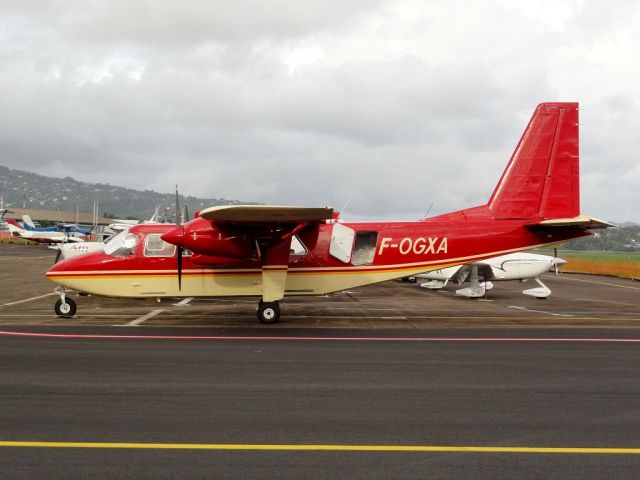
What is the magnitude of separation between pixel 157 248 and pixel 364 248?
20.5 ft

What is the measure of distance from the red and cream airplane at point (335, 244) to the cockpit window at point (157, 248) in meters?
0.03

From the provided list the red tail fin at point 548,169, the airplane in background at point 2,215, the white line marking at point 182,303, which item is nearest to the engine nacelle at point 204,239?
the white line marking at point 182,303

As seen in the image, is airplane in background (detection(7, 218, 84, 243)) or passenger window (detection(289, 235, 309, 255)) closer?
passenger window (detection(289, 235, 309, 255))

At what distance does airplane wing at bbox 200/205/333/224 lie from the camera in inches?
563

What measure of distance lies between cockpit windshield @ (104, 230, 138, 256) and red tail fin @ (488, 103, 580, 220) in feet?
37.5

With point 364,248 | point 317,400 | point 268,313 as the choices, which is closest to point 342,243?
point 364,248

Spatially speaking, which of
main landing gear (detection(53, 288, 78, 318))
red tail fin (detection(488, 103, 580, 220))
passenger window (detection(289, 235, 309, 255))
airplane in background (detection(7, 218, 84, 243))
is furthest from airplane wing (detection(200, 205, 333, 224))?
airplane in background (detection(7, 218, 84, 243))

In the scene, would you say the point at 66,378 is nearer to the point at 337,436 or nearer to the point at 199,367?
the point at 199,367

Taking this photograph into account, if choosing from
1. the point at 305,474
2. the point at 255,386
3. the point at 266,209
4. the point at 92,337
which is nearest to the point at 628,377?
the point at 255,386

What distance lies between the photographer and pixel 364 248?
Result: 17.8 meters

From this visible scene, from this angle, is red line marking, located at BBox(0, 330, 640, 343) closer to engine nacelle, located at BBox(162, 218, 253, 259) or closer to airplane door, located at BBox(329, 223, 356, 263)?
engine nacelle, located at BBox(162, 218, 253, 259)

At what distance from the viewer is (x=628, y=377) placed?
951 centimetres

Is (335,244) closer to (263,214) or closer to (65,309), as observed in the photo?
(263,214)

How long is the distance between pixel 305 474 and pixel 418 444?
1.45 m
